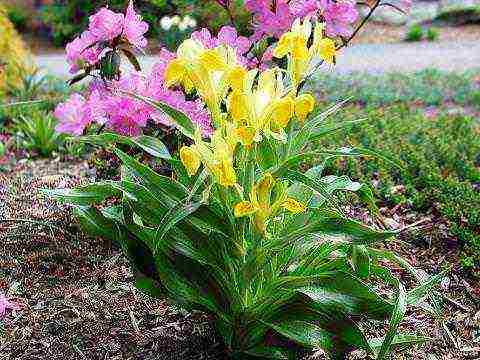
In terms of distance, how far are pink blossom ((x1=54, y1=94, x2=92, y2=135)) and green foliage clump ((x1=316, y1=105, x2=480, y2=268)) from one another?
1702mm

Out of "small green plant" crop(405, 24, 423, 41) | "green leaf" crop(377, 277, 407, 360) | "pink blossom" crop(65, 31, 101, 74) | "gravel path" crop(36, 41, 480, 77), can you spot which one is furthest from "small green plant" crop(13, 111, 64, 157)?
"small green plant" crop(405, 24, 423, 41)

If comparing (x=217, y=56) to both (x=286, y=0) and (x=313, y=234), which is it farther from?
(x=286, y=0)

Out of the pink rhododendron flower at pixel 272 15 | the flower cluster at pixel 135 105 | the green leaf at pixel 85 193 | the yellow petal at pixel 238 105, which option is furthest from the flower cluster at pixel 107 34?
the yellow petal at pixel 238 105

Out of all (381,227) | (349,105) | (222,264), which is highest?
(222,264)

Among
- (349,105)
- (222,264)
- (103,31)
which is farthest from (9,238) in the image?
(349,105)

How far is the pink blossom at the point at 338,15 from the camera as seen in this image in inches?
115

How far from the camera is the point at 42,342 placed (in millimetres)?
2715

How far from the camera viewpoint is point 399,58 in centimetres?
1091

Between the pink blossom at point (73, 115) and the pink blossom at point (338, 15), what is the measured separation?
980mm

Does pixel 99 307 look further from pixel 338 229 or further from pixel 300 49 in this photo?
pixel 300 49

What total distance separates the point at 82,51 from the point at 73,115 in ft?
0.82

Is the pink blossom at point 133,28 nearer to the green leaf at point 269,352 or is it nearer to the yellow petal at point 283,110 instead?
the yellow petal at point 283,110

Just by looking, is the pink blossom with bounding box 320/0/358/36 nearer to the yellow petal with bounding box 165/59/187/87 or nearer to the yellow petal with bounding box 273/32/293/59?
the yellow petal with bounding box 273/32/293/59

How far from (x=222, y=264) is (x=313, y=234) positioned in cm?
30
